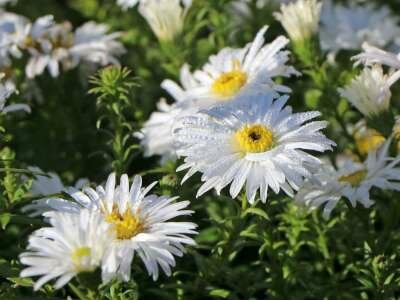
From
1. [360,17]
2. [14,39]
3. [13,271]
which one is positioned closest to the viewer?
[13,271]

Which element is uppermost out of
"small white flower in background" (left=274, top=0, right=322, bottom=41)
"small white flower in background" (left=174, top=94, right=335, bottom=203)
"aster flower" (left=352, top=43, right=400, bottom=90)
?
"small white flower in background" (left=274, top=0, right=322, bottom=41)

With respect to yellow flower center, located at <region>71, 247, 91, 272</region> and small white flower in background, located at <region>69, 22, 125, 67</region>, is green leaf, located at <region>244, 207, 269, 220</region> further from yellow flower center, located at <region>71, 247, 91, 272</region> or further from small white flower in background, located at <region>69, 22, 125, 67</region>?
small white flower in background, located at <region>69, 22, 125, 67</region>

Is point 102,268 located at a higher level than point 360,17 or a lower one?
lower

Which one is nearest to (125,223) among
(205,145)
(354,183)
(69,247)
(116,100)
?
(69,247)

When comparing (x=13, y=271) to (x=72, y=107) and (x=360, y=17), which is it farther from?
(x=360, y=17)

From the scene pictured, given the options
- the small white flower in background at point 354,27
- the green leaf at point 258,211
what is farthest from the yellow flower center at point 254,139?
the small white flower in background at point 354,27

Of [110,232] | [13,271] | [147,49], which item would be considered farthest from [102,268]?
[147,49]

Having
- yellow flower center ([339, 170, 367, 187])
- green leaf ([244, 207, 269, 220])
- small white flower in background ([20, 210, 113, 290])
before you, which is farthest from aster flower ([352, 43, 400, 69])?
small white flower in background ([20, 210, 113, 290])
